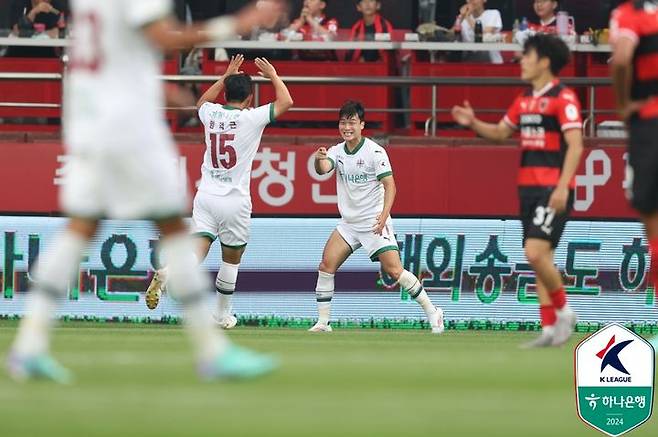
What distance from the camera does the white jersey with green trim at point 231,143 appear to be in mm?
16359

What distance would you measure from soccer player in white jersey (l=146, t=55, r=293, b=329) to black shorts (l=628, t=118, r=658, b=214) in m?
5.79

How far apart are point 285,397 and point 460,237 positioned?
10.7 metres

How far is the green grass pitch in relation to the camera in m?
7.60

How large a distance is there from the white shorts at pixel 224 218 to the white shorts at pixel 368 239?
1.18 metres

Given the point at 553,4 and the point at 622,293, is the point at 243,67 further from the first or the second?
the point at 622,293

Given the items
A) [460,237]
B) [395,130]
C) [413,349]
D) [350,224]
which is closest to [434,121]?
[395,130]

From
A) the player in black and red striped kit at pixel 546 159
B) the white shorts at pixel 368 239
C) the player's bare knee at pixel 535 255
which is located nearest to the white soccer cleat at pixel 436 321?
the white shorts at pixel 368 239

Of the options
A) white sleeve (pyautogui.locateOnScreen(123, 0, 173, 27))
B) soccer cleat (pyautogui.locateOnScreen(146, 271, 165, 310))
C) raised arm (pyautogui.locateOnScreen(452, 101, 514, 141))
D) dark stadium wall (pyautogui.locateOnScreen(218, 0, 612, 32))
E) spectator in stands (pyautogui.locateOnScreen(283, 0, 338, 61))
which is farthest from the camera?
dark stadium wall (pyautogui.locateOnScreen(218, 0, 612, 32))

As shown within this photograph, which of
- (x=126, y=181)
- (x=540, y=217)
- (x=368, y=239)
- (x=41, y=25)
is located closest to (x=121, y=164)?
(x=126, y=181)

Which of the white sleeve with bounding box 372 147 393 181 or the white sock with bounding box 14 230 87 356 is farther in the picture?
the white sleeve with bounding box 372 147 393 181

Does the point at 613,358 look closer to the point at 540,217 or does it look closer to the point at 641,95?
the point at 540,217

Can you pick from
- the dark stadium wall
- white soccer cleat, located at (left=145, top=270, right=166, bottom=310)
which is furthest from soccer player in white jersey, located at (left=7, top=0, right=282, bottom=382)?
the dark stadium wall

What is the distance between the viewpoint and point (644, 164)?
10969 mm

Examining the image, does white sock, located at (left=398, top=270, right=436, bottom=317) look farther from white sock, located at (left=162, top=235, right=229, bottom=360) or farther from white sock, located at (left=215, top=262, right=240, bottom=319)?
white sock, located at (left=162, top=235, right=229, bottom=360)
